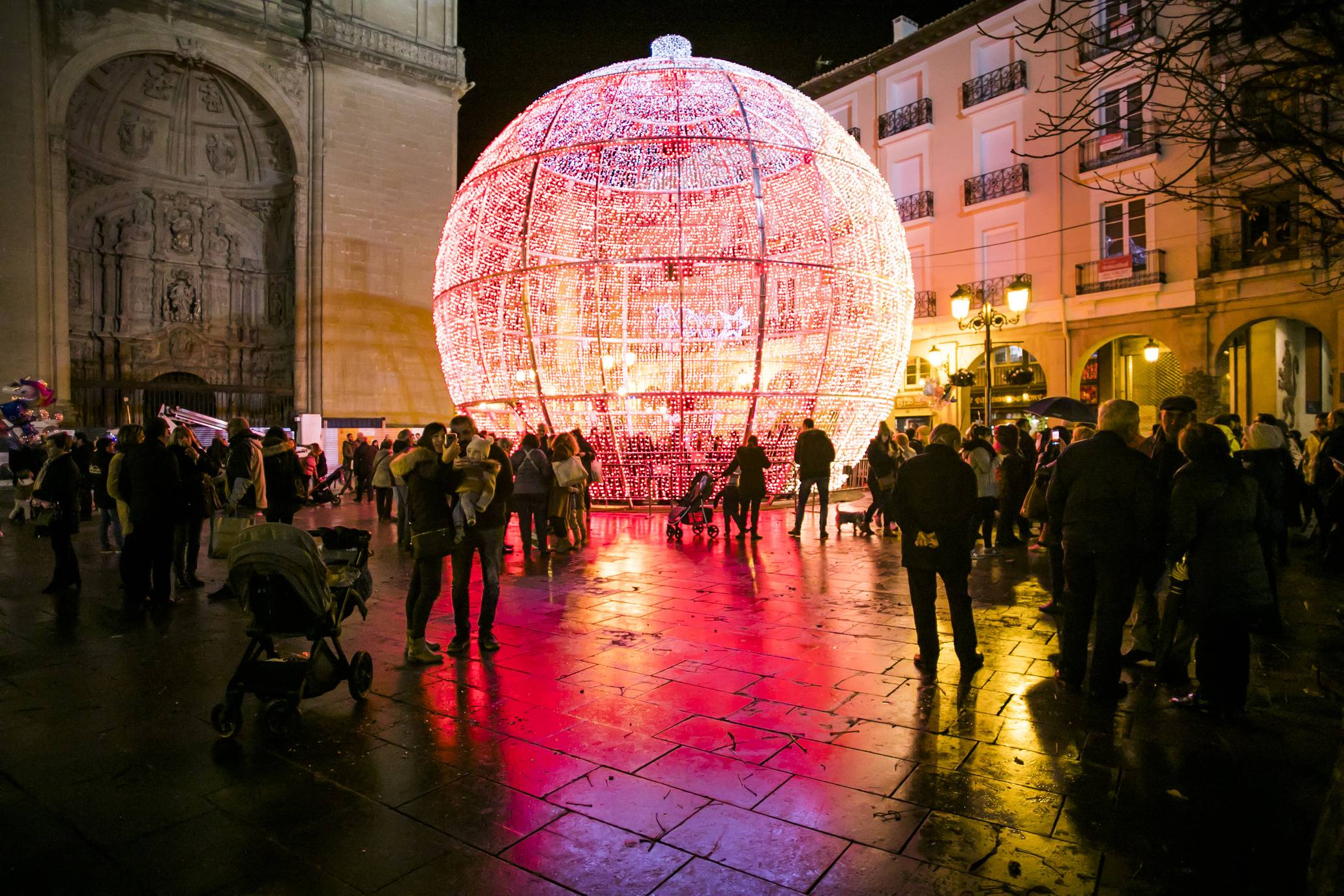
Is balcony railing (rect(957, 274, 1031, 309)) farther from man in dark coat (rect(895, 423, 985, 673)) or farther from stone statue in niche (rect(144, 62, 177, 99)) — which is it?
stone statue in niche (rect(144, 62, 177, 99))

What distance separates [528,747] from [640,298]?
28.9 feet

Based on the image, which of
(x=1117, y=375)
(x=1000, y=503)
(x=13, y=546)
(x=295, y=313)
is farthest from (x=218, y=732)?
(x=1117, y=375)

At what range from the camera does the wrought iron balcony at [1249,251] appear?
56.4 ft

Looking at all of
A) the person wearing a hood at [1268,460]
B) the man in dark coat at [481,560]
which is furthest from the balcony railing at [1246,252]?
the man in dark coat at [481,560]

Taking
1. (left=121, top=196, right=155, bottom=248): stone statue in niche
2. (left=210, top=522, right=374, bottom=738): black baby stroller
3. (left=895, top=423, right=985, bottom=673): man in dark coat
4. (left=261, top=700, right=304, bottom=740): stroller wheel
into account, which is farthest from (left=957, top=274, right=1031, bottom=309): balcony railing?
(left=121, top=196, right=155, bottom=248): stone statue in niche

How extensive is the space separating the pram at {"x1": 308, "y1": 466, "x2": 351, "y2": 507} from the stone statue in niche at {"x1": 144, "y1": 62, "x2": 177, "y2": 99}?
11.9m

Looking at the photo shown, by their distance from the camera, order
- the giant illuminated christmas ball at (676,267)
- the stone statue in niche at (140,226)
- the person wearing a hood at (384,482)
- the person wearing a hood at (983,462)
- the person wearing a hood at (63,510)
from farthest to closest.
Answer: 1. the stone statue in niche at (140,226)
2. the person wearing a hood at (384,482)
3. the giant illuminated christmas ball at (676,267)
4. the person wearing a hood at (983,462)
5. the person wearing a hood at (63,510)

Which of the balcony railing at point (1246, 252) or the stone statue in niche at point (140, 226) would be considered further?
the stone statue in niche at point (140, 226)

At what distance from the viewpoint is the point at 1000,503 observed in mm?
9297

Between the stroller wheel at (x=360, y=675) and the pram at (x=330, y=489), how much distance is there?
4.21 meters

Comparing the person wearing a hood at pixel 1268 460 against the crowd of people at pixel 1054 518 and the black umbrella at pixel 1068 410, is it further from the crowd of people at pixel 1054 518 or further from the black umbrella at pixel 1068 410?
the black umbrella at pixel 1068 410

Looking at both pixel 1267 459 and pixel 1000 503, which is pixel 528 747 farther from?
pixel 1000 503

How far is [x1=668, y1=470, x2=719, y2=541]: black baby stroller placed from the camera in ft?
34.8

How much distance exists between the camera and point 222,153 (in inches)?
909
